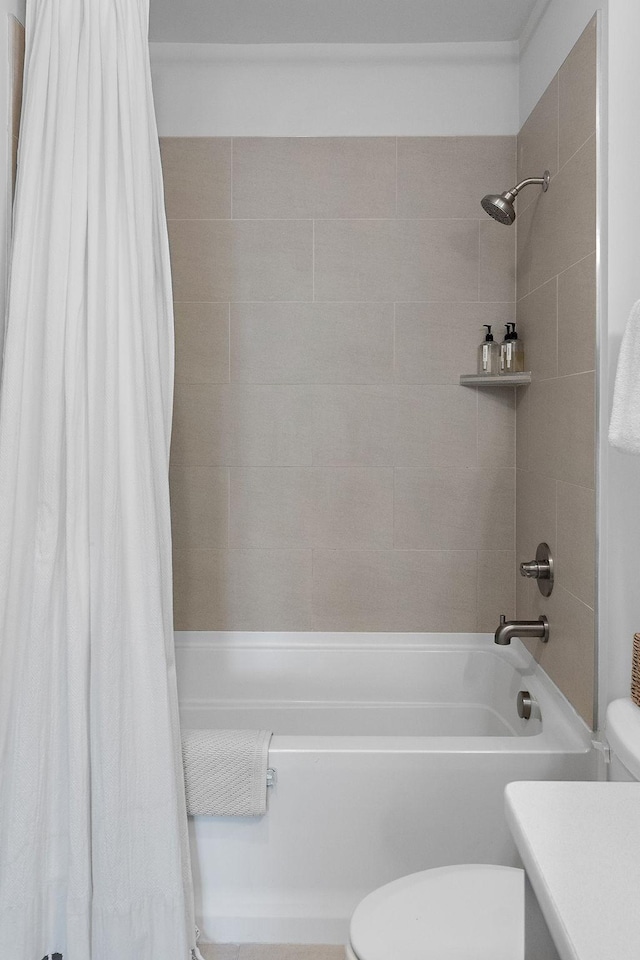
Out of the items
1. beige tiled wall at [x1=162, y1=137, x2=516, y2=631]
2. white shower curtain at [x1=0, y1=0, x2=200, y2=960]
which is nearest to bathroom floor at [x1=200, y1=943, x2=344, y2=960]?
white shower curtain at [x1=0, y1=0, x2=200, y2=960]

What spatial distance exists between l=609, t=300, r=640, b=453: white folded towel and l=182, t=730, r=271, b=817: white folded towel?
105 centimetres

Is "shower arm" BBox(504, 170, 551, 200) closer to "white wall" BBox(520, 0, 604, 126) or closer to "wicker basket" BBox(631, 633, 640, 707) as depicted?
"white wall" BBox(520, 0, 604, 126)

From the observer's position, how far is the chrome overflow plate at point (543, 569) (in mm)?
2270

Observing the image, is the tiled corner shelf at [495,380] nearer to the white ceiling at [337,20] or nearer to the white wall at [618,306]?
the white wall at [618,306]

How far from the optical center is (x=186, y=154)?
273 centimetres

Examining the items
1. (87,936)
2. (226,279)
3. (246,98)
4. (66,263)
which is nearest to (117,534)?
(66,263)

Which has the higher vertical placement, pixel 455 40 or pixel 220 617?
pixel 455 40

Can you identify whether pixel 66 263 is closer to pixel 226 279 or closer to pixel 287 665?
pixel 226 279

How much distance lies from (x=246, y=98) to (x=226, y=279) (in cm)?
58

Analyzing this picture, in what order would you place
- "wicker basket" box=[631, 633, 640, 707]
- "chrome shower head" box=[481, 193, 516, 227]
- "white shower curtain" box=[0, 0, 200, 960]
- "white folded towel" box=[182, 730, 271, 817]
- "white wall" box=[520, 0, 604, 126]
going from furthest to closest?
1. "chrome shower head" box=[481, 193, 516, 227]
2. "white wall" box=[520, 0, 604, 126]
3. "white folded towel" box=[182, 730, 271, 817]
4. "white shower curtain" box=[0, 0, 200, 960]
5. "wicker basket" box=[631, 633, 640, 707]

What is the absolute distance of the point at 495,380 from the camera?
2566mm

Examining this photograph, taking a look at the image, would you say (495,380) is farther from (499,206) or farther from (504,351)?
(499,206)

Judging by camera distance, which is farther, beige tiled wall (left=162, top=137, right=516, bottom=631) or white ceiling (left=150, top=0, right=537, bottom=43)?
beige tiled wall (left=162, top=137, right=516, bottom=631)

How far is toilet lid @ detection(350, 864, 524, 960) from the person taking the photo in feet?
4.32
